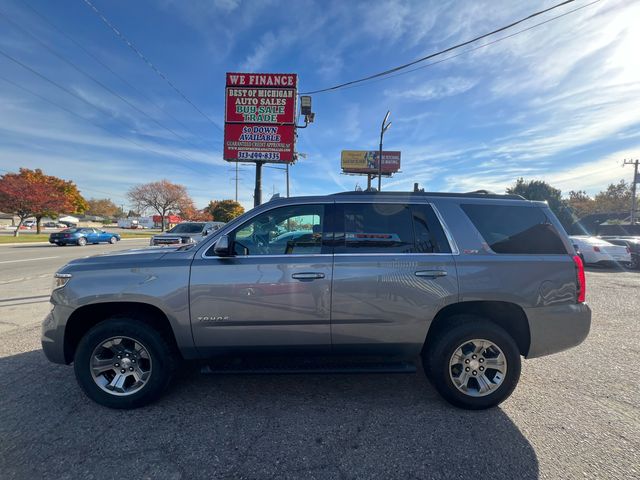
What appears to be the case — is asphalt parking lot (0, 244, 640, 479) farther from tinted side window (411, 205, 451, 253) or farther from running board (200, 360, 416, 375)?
tinted side window (411, 205, 451, 253)

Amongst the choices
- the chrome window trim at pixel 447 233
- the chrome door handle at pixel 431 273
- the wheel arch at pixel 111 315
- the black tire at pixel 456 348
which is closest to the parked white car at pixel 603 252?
the black tire at pixel 456 348

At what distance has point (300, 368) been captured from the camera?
274cm

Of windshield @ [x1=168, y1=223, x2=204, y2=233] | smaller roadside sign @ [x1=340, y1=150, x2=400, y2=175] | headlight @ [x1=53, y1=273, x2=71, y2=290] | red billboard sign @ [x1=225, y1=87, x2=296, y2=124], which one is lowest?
headlight @ [x1=53, y1=273, x2=71, y2=290]

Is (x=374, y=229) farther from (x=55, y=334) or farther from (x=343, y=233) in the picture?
(x=55, y=334)

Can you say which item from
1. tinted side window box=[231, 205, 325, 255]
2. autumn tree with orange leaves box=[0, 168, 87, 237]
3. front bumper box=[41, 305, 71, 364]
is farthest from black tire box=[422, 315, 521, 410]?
autumn tree with orange leaves box=[0, 168, 87, 237]

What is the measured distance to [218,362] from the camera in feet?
9.49

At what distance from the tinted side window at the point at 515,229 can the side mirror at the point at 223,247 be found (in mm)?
2265

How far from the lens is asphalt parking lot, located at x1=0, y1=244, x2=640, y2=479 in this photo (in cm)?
210

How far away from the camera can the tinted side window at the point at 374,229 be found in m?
2.84

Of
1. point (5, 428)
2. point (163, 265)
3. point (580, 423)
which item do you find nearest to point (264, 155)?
point (163, 265)

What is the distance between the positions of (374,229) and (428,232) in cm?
52

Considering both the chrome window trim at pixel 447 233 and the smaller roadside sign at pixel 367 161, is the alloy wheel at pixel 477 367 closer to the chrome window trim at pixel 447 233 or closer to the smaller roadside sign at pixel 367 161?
the chrome window trim at pixel 447 233

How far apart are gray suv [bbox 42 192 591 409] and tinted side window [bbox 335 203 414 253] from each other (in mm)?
11

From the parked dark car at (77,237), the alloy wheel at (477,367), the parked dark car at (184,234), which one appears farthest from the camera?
the parked dark car at (77,237)
